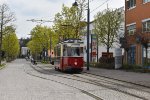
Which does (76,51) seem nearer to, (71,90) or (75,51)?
(75,51)

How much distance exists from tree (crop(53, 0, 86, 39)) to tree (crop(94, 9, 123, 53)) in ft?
16.6

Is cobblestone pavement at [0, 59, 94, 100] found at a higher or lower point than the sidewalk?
lower

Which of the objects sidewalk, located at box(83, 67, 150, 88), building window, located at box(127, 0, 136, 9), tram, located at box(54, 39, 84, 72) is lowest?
sidewalk, located at box(83, 67, 150, 88)

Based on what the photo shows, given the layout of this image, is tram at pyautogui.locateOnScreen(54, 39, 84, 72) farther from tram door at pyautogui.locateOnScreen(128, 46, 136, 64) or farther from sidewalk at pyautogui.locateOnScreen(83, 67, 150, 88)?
tram door at pyautogui.locateOnScreen(128, 46, 136, 64)

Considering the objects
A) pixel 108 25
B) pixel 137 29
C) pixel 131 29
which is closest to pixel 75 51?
pixel 137 29

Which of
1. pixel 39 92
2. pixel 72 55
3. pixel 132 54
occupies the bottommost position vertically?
pixel 39 92

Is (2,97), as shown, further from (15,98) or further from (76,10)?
(76,10)

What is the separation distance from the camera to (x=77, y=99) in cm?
1658

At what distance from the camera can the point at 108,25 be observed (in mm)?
56062

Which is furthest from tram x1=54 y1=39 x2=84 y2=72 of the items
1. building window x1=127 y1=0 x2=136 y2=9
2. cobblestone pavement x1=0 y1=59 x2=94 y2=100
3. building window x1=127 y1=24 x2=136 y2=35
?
cobblestone pavement x1=0 y1=59 x2=94 y2=100

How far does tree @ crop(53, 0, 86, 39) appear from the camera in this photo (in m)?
62.1

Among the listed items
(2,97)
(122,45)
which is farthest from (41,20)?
(2,97)

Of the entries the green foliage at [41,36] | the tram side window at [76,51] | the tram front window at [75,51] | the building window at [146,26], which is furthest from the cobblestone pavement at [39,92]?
the green foliage at [41,36]

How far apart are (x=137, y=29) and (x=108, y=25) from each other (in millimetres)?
7143
